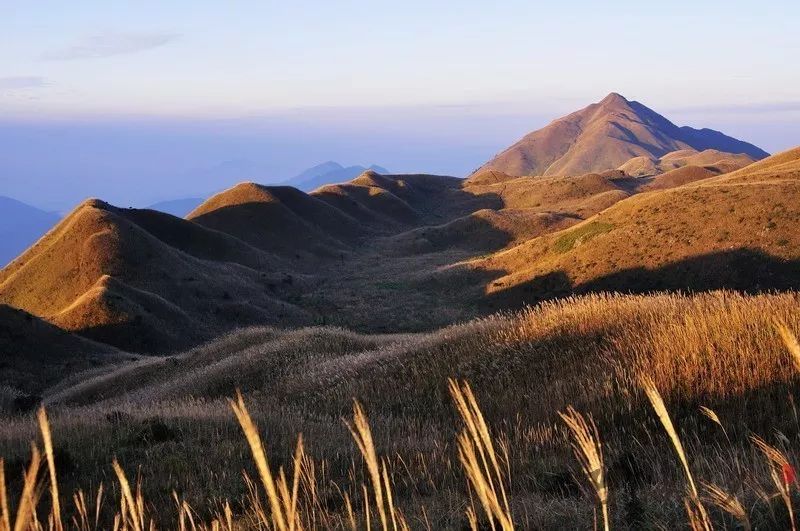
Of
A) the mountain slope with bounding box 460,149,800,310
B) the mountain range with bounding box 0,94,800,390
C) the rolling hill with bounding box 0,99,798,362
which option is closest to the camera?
the mountain slope with bounding box 460,149,800,310

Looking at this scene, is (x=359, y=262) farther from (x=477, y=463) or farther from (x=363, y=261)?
(x=477, y=463)

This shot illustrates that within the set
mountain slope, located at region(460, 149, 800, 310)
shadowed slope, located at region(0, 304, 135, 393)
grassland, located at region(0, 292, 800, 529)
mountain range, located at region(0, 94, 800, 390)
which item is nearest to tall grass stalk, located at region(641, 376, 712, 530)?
grassland, located at region(0, 292, 800, 529)

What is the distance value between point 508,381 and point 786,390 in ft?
15.9

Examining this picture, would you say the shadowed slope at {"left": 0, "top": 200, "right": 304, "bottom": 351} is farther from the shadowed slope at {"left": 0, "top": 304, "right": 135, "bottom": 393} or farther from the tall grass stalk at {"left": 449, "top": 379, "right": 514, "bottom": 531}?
the tall grass stalk at {"left": 449, "top": 379, "right": 514, "bottom": 531}

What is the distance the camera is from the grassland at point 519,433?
500 centimetres

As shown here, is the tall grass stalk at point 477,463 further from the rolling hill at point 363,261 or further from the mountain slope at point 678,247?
the rolling hill at point 363,261

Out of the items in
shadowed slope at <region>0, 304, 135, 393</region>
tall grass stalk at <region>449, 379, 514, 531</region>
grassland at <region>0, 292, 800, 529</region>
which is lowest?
shadowed slope at <region>0, 304, 135, 393</region>

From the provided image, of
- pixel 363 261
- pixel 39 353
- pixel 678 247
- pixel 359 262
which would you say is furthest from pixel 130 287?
pixel 678 247

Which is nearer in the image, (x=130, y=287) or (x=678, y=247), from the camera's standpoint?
(x=678, y=247)

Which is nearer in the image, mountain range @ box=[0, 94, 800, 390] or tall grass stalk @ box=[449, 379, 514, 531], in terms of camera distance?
tall grass stalk @ box=[449, 379, 514, 531]

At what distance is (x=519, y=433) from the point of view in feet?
27.0

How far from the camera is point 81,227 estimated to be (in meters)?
63.8

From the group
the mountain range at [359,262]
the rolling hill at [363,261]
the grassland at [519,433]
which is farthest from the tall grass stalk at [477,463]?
the mountain range at [359,262]

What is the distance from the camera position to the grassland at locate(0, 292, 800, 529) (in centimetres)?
500
